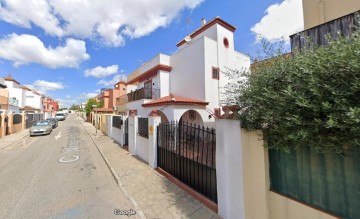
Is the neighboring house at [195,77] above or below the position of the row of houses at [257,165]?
above

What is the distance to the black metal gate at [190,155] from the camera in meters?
4.88

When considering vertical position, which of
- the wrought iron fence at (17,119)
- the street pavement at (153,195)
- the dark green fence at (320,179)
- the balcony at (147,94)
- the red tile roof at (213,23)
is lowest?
the street pavement at (153,195)

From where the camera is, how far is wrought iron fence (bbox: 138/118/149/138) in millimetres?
Answer: 9011

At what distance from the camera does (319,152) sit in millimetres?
2562

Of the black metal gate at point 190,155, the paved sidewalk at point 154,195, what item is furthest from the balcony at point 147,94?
the black metal gate at point 190,155

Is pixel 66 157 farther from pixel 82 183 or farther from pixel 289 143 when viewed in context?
pixel 289 143

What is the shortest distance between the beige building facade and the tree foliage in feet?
18.4

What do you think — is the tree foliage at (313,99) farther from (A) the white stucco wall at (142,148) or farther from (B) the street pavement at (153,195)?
(A) the white stucco wall at (142,148)

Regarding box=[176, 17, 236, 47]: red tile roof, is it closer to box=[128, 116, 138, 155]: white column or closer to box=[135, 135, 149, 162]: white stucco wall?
box=[128, 116, 138, 155]: white column

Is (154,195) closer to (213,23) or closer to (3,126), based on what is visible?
(213,23)

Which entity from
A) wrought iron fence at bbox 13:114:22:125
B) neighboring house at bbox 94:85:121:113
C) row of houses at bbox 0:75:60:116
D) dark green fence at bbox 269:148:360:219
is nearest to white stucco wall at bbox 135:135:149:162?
dark green fence at bbox 269:148:360:219

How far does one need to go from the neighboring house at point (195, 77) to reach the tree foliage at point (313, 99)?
368 inches

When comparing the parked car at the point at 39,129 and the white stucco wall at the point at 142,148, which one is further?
the parked car at the point at 39,129

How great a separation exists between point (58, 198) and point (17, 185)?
216cm
